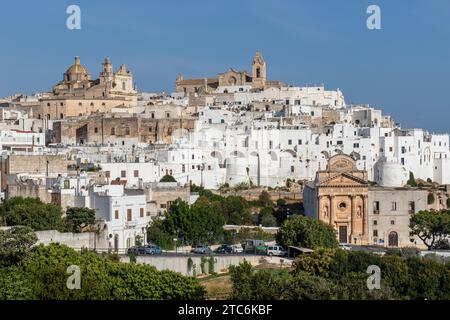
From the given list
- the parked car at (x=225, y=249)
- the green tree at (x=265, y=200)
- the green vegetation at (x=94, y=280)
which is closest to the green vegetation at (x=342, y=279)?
the green vegetation at (x=94, y=280)

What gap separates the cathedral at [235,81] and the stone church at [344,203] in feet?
133

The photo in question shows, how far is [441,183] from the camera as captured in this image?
77562mm

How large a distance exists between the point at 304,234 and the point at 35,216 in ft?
37.7

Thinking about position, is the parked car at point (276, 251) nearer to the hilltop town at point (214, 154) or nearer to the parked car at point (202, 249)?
the parked car at point (202, 249)

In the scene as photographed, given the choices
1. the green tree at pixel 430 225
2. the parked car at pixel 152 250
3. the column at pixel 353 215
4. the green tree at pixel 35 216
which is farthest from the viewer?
the column at pixel 353 215

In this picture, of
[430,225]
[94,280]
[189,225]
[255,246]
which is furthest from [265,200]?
[94,280]

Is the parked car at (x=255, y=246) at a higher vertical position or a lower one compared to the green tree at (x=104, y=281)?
higher

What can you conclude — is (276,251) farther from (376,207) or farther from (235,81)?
(235,81)

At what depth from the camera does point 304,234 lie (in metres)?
52.2

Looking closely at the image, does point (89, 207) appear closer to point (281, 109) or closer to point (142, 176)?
point (142, 176)

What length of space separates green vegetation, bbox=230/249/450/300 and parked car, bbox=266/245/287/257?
5954 mm

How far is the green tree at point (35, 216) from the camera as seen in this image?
4884 cm

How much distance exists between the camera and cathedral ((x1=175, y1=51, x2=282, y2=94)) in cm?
10281
